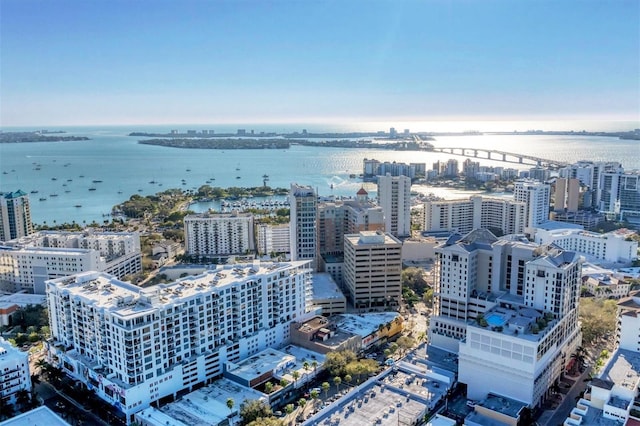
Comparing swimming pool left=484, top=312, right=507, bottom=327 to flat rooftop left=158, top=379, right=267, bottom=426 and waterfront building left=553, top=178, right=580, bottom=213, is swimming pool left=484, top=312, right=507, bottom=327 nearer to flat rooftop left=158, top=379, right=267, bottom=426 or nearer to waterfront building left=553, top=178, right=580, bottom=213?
flat rooftop left=158, top=379, right=267, bottom=426

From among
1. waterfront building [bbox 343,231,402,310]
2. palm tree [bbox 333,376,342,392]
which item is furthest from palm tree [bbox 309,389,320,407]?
waterfront building [bbox 343,231,402,310]

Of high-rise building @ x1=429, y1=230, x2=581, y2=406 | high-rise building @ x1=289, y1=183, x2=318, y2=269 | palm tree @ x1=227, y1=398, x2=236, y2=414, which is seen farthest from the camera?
high-rise building @ x1=289, y1=183, x2=318, y2=269

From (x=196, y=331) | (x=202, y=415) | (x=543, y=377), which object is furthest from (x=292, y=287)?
(x=543, y=377)

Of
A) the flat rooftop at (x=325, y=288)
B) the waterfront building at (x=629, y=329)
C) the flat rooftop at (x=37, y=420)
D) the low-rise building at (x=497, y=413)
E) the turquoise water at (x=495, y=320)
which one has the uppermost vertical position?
the turquoise water at (x=495, y=320)

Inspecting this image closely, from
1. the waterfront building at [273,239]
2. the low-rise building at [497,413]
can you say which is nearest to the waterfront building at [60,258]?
the waterfront building at [273,239]

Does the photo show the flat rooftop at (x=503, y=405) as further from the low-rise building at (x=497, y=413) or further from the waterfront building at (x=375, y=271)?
the waterfront building at (x=375, y=271)

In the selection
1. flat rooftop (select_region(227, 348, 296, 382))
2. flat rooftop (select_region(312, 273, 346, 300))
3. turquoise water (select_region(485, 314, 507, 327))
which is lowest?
flat rooftop (select_region(227, 348, 296, 382))
